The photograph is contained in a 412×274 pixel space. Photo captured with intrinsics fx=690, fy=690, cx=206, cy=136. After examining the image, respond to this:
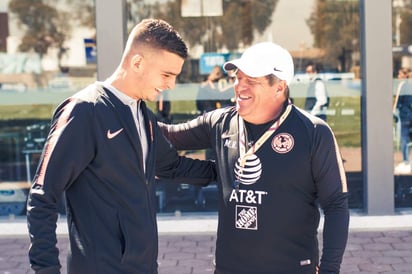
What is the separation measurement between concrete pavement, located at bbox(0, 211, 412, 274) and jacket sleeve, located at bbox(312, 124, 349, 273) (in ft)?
9.76

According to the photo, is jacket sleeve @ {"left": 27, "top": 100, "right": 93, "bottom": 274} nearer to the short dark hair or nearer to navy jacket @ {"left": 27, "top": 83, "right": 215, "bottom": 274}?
navy jacket @ {"left": 27, "top": 83, "right": 215, "bottom": 274}

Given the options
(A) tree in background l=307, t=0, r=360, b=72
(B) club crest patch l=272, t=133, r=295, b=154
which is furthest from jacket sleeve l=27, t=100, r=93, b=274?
(A) tree in background l=307, t=0, r=360, b=72

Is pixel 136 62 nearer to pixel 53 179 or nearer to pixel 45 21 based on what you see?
pixel 53 179

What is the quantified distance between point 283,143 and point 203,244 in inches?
162

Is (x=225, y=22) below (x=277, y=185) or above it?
above

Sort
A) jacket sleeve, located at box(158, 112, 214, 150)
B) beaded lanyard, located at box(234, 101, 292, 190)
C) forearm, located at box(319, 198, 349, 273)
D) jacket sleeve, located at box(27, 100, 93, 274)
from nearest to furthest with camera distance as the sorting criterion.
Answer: jacket sleeve, located at box(27, 100, 93, 274) < forearm, located at box(319, 198, 349, 273) < beaded lanyard, located at box(234, 101, 292, 190) < jacket sleeve, located at box(158, 112, 214, 150)

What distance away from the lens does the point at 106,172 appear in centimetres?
263

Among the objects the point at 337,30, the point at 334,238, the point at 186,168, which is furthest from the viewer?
the point at 337,30

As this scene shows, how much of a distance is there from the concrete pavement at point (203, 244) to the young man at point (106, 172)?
9.47 feet

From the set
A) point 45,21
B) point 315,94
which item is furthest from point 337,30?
point 45,21

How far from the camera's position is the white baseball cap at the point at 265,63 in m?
3.02

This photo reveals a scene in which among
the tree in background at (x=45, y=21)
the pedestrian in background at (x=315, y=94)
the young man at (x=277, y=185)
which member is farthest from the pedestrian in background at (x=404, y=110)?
the young man at (x=277, y=185)

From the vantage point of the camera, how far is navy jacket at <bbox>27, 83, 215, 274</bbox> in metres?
2.56

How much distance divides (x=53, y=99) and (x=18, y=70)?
0.56m
